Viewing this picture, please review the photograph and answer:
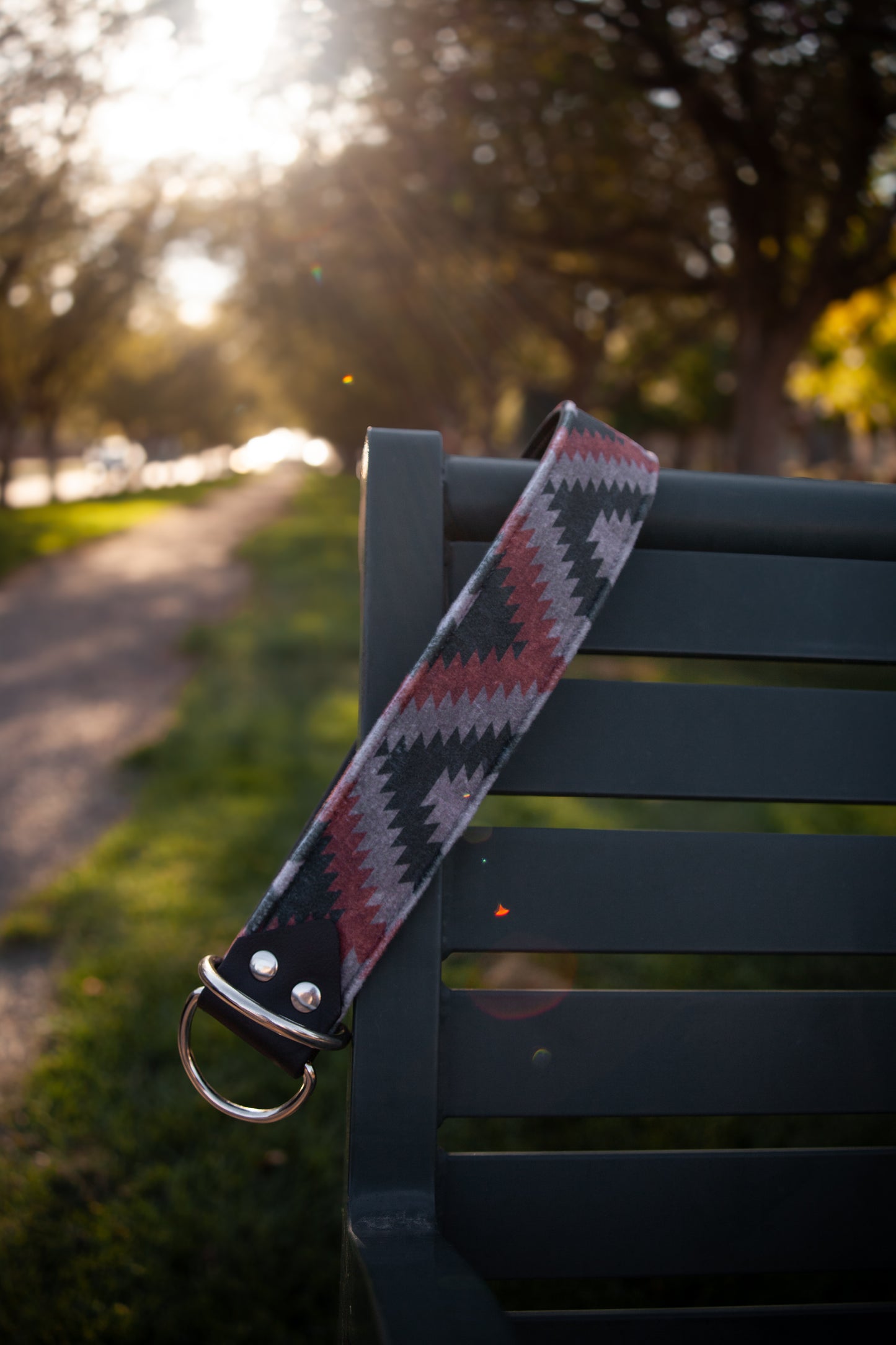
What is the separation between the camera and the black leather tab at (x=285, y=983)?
2.74 feet

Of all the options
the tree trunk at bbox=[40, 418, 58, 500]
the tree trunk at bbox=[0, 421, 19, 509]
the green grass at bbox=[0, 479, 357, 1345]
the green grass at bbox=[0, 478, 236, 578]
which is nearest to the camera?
the green grass at bbox=[0, 479, 357, 1345]

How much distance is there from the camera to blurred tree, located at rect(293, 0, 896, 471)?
18.1 ft

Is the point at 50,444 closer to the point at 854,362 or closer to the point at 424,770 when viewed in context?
the point at 854,362

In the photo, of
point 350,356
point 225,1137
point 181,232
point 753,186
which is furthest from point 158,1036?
point 350,356

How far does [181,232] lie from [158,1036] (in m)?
14.9

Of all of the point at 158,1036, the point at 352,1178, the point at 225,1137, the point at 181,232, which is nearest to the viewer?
the point at 352,1178

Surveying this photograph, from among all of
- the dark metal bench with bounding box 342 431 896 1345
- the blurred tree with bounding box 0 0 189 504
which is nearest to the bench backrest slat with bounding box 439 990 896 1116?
the dark metal bench with bounding box 342 431 896 1345

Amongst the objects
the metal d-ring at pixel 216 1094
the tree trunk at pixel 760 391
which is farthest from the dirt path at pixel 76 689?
the tree trunk at pixel 760 391

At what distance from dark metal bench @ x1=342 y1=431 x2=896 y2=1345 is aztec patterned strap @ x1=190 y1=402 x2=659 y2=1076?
8 centimetres

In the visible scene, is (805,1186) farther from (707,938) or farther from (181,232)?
(181,232)

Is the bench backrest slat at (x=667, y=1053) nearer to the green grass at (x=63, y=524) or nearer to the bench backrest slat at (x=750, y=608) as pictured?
the bench backrest slat at (x=750, y=608)

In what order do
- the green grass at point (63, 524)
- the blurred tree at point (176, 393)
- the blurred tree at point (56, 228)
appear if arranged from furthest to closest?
the blurred tree at point (176, 393), the green grass at point (63, 524), the blurred tree at point (56, 228)

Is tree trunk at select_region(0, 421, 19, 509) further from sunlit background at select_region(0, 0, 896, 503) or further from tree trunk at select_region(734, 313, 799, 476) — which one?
tree trunk at select_region(734, 313, 799, 476)

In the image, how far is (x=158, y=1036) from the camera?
108 inches
